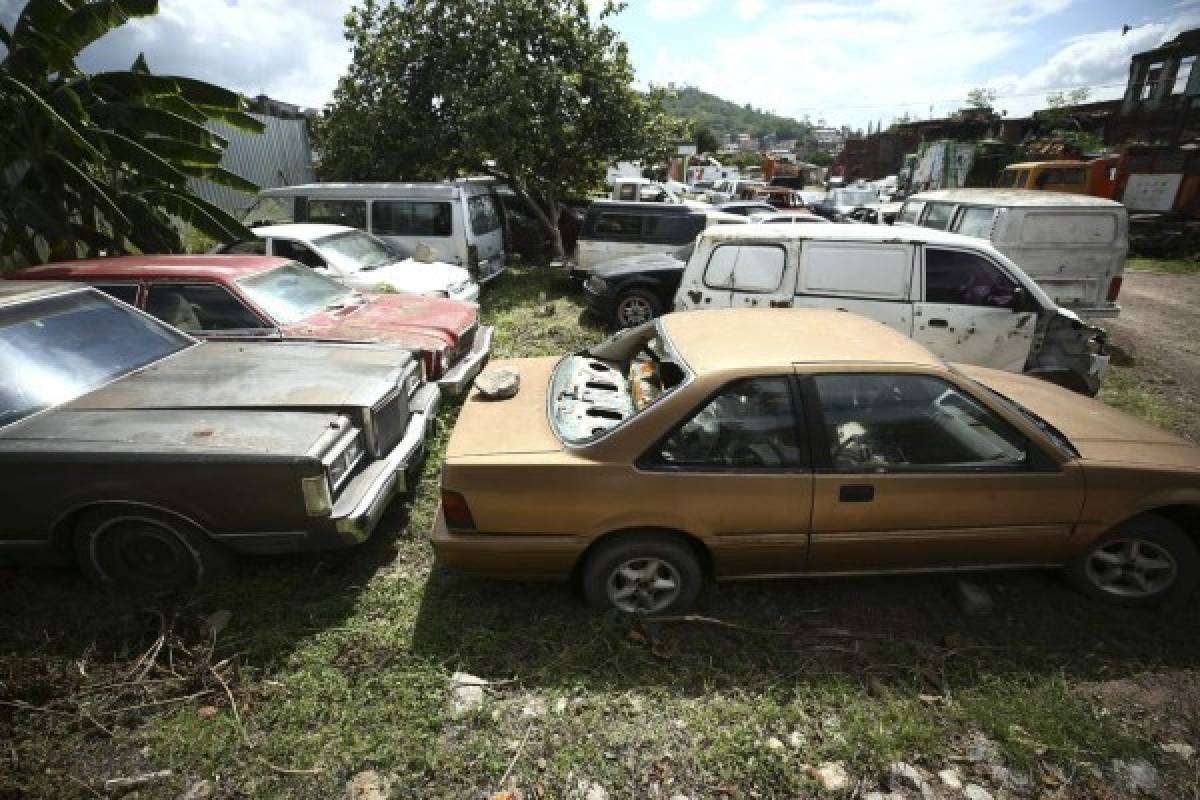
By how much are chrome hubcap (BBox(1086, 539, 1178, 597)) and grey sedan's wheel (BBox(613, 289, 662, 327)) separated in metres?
5.67

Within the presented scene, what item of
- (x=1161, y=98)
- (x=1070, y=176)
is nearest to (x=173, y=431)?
(x=1070, y=176)

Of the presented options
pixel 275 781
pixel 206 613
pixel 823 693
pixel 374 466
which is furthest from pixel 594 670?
pixel 206 613

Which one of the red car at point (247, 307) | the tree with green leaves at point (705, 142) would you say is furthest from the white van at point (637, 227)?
the tree with green leaves at point (705, 142)

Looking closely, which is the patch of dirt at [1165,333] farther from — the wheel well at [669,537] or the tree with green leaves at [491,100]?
the tree with green leaves at [491,100]

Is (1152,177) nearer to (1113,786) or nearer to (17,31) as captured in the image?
(1113,786)

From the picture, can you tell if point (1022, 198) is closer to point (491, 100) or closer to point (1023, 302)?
point (1023, 302)

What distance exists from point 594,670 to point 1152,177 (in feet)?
68.5

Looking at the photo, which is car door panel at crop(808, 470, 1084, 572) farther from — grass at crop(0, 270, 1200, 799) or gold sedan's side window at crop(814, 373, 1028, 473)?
grass at crop(0, 270, 1200, 799)

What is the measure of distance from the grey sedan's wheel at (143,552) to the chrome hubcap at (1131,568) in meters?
4.78

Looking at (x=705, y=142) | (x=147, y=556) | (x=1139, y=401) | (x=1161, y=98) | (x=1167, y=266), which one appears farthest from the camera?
(x=705, y=142)

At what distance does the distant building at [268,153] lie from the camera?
525 inches

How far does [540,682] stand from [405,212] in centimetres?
808

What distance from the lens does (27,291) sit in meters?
4.02

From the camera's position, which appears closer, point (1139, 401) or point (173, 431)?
point (173, 431)
